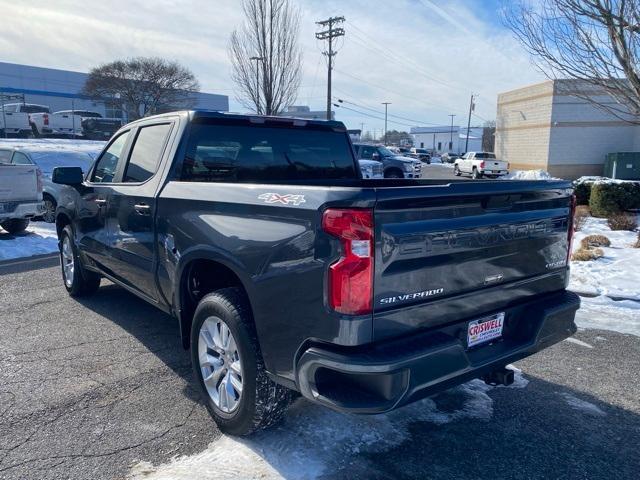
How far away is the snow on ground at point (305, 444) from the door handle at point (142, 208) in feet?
5.91

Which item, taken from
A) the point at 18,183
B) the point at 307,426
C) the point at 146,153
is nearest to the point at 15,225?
the point at 18,183

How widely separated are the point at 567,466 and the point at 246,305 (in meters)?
2.07

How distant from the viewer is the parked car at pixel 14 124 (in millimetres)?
33219

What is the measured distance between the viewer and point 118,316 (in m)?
5.58

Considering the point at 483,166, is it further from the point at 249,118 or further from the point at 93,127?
the point at 249,118

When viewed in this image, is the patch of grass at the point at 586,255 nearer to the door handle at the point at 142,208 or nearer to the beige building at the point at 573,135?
the door handle at the point at 142,208

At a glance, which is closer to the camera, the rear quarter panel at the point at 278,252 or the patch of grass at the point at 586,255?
the rear quarter panel at the point at 278,252

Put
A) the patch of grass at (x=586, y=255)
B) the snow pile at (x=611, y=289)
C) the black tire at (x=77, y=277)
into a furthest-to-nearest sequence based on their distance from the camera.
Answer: the patch of grass at (x=586, y=255)
the black tire at (x=77, y=277)
the snow pile at (x=611, y=289)

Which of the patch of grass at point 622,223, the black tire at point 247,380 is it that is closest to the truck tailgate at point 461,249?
the black tire at point 247,380

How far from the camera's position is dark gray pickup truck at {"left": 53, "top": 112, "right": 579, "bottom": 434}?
2.42 meters

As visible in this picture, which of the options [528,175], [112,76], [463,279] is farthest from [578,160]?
[463,279]

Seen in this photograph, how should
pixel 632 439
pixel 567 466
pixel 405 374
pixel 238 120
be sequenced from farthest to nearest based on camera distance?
pixel 238 120
pixel 632 439
pixel 567 466
pixel 405 374

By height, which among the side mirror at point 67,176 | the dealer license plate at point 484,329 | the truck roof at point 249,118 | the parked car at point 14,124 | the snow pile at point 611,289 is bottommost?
the snow pile at point 611,289

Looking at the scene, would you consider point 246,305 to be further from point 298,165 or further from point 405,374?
point 298,165
